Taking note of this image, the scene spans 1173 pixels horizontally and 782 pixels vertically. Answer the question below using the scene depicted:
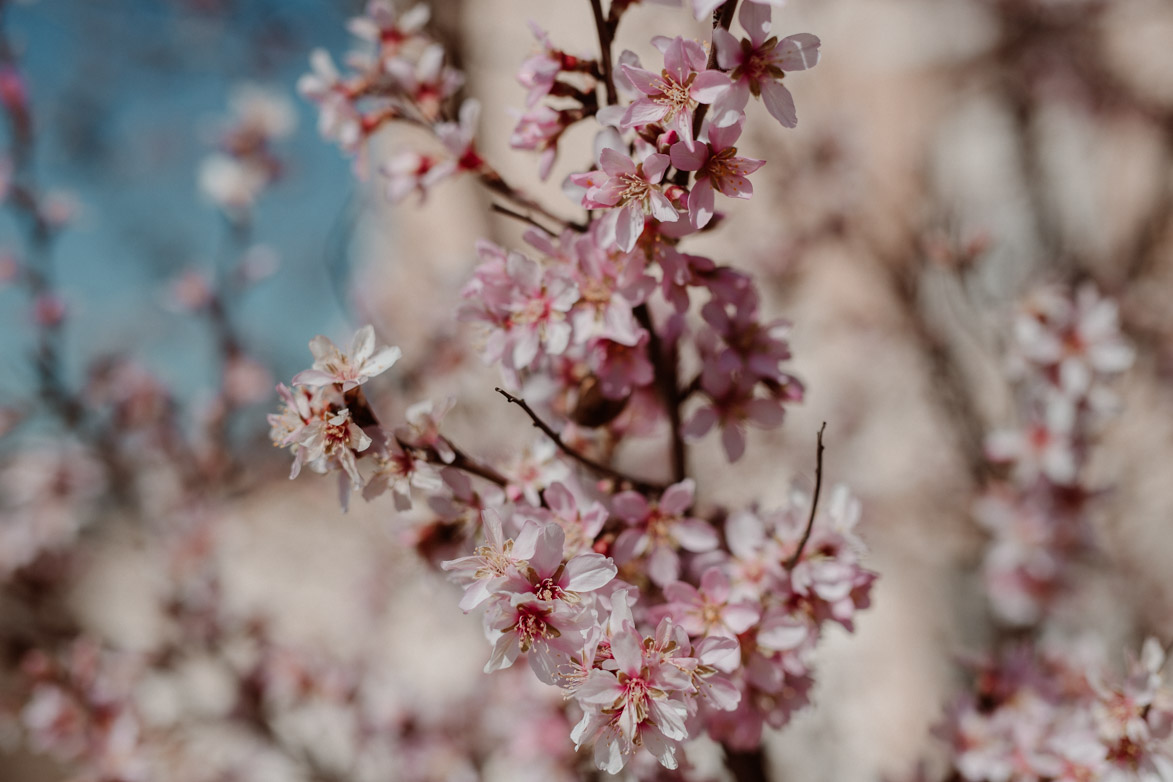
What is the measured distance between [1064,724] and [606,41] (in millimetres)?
1280

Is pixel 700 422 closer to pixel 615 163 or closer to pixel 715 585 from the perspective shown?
pixel 715 585

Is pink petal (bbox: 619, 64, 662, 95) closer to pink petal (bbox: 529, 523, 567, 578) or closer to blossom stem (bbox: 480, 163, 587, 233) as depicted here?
blossom stem (bbox: 480, 163, 587, 233)

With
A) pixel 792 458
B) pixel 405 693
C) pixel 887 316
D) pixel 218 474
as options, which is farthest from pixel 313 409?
pixel 887 316

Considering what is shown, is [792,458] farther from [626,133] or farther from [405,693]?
[626,133]

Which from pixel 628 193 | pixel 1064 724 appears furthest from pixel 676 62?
pixel 1064 724

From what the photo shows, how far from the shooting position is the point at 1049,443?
192cm

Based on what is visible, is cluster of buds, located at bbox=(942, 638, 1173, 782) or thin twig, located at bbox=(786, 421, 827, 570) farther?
cluster of buds, located at bbox=(942, 638, 1173, 782)

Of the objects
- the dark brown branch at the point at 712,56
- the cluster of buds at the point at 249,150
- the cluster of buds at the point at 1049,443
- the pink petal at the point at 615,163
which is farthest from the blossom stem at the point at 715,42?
the cluster of buds at the point at 249,150

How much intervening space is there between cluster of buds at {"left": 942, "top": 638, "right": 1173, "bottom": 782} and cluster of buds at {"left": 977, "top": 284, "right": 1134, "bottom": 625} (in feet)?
2.08

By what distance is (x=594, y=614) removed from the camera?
2.50 ft

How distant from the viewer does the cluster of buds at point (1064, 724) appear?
1026 millimetres

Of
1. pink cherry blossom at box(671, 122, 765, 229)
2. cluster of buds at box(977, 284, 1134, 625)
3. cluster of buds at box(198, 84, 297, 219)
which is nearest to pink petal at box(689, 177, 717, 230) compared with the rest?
pink cherry blossom at box(671, 122, 765, 229)

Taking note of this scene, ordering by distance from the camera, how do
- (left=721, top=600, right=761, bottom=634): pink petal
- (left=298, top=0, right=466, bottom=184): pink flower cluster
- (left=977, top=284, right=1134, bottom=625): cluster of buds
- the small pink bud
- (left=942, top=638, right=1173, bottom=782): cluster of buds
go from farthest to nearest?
the small pink bud, (left=977, top=284, right=1134, bottom=625): cluster of buds, (left=298, top=0, right=466, bottom=184): pink flower cluster, (left=942, top=638, right=1173, bottom=782): cluster of buds, (left=721, top=600, right=761, bottom=634): pink petal

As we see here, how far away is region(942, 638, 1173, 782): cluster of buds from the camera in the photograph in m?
1.03
